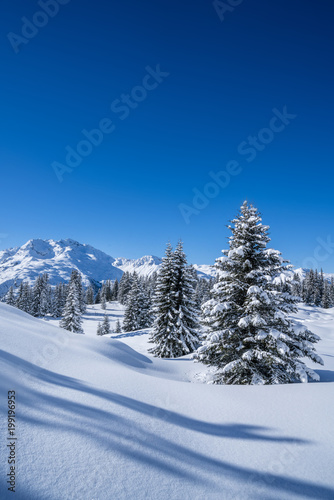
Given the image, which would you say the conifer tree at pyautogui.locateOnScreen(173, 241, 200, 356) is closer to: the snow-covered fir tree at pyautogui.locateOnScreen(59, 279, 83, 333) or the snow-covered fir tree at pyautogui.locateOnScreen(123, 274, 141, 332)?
the snow-covered fir tree at pyautogui.locateOnScreen(123, 274, 141, 332)

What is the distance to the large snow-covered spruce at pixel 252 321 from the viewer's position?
8.88 meters

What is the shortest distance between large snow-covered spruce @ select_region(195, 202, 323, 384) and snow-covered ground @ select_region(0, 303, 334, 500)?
300 centimetres

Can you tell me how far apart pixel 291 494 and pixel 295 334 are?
293 inches

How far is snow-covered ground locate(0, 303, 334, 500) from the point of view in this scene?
9.13 feet

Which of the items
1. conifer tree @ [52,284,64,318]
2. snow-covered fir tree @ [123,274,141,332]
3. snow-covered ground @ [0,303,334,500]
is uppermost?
snow-covered ground @ [0,303,334,500]

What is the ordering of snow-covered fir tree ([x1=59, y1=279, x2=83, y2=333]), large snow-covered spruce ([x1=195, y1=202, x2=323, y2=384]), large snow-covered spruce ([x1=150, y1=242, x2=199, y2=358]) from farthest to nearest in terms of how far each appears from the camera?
snow-covered fir tree ([x1=59, y1=279, x2=83, y2=333]), large snow-covered spruce ([x1=150, y1=242, x2=199, y2=358]), large snow-covered spruce ([x1=195, y1=202, x2=323, y2=384])

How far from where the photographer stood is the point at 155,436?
363 cm

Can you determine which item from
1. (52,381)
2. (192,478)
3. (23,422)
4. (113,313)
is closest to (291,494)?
(192,478)

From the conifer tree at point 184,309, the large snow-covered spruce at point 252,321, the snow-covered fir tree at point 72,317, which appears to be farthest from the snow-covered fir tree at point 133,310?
the large snow-covered spruce at point 252,321

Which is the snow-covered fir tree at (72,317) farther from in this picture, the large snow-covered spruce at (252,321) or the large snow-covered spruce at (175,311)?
the large snow-covered spruce at (252,321)

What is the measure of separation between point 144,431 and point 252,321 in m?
6.42

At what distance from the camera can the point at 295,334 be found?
373 inches

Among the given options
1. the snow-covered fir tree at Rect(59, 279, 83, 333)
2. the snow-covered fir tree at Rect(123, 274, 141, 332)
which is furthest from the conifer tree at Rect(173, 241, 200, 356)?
the snow-covered fir tree at Rect(59, 279, 83, 333)

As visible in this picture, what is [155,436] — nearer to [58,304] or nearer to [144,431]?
[144,431]
